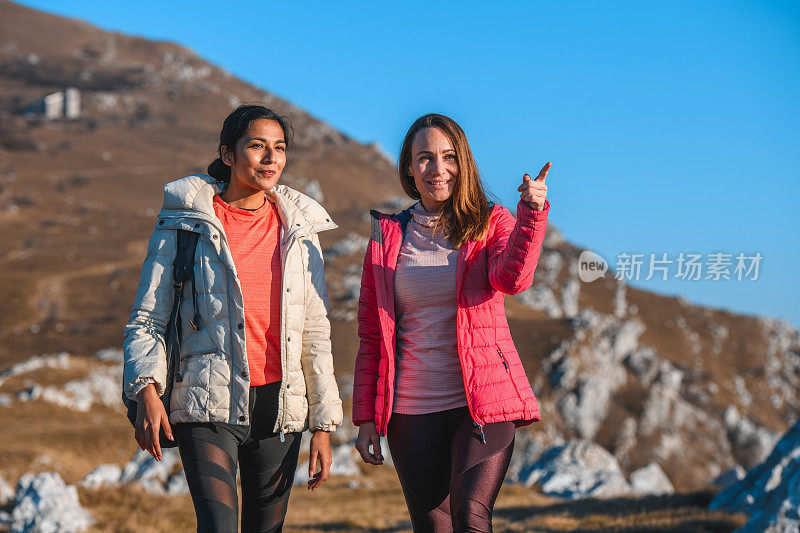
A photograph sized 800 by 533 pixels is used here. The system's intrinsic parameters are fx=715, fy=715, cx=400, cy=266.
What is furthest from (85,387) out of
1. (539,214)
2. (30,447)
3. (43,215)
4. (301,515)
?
(43,215)

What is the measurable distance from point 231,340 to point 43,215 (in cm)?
8006

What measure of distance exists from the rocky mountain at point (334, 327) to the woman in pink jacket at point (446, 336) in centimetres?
1696

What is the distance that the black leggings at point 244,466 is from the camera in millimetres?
3604

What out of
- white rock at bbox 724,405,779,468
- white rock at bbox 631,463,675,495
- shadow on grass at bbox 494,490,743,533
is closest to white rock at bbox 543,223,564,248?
white rock at bbox 724,405,779,468

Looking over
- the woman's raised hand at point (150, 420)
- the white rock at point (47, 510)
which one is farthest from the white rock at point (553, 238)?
the woman's raised hand at point (150, 420)

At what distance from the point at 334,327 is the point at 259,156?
49953 millimetres

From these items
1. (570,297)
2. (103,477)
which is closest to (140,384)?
(103,477)

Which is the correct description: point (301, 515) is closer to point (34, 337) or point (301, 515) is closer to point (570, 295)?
point (34, 337)

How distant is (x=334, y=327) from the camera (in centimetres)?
5359

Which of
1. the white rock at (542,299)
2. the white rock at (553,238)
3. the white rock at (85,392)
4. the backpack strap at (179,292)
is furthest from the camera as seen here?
the white rock at (553,238)

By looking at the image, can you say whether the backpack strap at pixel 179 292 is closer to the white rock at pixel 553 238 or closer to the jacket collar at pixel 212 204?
the jacket collar at pixel 212 204

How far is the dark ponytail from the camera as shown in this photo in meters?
4.12

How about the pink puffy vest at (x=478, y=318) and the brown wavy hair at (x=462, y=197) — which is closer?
the pink puffy vest at (x=478, y=318)

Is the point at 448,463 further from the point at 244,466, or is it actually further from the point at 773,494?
the point at 773,494
